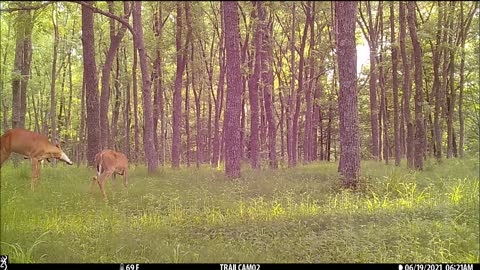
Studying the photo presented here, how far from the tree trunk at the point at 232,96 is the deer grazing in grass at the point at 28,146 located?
4.86 meters

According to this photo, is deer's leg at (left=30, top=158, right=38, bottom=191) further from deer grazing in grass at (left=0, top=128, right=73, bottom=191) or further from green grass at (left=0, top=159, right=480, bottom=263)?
green grass at (left=0, top=159, right=480, bottom=263)

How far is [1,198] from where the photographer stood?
7.61 m

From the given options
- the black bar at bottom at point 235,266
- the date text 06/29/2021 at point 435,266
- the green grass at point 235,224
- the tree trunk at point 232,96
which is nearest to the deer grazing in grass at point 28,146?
the green grass at point 235,224

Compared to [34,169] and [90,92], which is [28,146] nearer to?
[34,169]

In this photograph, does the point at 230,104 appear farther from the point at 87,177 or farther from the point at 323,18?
the point at 323,18

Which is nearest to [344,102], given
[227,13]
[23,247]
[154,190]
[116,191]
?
[227,13]

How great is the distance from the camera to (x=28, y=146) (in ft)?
28.8

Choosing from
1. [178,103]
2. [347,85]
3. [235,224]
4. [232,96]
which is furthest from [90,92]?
[235,224]

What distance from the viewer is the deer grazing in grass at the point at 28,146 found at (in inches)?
318

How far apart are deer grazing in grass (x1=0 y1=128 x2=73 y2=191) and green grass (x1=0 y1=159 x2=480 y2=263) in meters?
0.75

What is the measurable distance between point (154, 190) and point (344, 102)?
5.25 metres

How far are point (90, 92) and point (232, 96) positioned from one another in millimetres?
5235

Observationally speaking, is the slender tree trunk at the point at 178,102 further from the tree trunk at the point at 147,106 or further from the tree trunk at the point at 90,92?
the tree trunk at the point at 90,92

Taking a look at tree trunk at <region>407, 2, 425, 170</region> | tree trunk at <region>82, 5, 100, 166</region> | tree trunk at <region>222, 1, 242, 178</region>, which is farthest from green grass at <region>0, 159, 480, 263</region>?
tree trunk at <region>407, 2, 425, 170</region>
